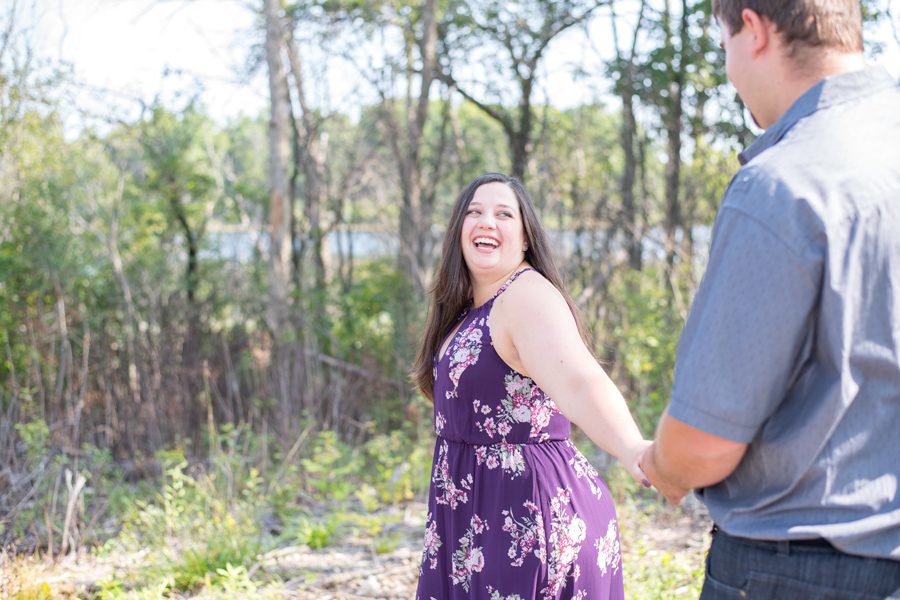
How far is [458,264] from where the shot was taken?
8.91ft

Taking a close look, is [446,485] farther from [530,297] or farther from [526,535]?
[530,297]

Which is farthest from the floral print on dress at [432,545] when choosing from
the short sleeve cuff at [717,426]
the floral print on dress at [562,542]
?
the short sleeve cuff at [717,426]

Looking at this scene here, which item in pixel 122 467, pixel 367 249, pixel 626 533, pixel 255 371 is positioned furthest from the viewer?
pixel 367 249

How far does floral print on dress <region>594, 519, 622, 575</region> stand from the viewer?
7.77 feet

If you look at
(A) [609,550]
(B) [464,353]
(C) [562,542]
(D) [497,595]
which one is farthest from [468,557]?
(B) [464,353]

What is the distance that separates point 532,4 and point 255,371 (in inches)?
211

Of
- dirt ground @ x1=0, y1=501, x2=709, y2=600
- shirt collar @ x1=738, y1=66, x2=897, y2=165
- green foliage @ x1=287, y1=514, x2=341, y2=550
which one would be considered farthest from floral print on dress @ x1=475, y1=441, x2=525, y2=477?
green foliage @ x1=287, y1=514, x2=341, y2=550

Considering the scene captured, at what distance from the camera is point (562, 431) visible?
8.03ft

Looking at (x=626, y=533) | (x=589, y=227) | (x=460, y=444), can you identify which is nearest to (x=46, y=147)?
(x=589, y=227)

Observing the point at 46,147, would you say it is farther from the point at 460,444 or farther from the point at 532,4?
the point at 460,444

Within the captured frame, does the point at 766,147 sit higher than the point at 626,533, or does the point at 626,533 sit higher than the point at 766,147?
the point at 766,147

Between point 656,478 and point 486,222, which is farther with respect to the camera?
point 486,222

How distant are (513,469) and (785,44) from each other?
1343 mm

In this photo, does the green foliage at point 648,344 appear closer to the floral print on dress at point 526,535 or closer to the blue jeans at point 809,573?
the floral print on dress at point 526,535
